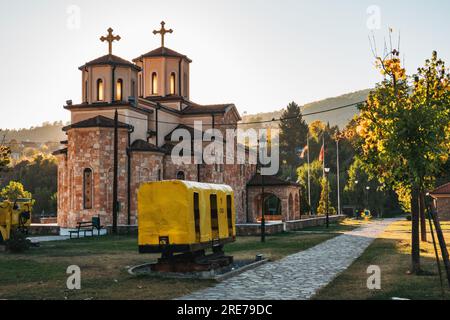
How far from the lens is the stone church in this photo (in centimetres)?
3731

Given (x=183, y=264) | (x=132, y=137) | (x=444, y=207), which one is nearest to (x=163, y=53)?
(x=132, y=137)

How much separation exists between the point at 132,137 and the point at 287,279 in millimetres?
26868

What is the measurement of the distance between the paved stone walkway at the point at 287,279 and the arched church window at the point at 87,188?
19.6 m

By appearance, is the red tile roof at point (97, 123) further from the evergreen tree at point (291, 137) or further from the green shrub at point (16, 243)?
the evergreen tree at point (291, 137)

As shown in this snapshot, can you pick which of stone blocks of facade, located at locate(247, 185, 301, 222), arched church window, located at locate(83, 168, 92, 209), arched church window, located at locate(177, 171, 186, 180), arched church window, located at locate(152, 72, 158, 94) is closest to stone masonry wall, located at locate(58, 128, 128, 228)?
arched church window, located at locate(83, 168, 92, 209)

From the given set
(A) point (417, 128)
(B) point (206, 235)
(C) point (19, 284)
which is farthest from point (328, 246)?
(C) point (19, 284)

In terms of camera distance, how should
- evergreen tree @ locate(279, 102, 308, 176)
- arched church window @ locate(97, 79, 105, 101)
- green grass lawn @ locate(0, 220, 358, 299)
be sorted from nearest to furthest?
green grass lawn @ locate(0, 220, 358, 299), arched church window @ locate(97, 79, 105, 101), evergreen tree @ locate(279, 102, 308, 176)

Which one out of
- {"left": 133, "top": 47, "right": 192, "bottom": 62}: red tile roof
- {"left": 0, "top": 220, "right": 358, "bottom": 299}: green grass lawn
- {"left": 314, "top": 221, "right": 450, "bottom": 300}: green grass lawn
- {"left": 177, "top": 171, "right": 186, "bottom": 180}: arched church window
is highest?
{"left": 133, "top": 47, "right": 192, "bottom": 62}: red tile roof

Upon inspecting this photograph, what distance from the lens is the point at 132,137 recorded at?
3966 cm

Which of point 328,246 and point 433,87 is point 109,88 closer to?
point 328,246

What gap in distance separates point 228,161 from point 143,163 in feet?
34.3

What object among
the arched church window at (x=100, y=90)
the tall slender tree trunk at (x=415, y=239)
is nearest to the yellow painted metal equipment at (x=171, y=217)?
the tall slender tree trunk at (x=415, y=239)

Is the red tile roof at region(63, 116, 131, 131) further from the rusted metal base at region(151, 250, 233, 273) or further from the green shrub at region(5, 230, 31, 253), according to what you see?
the rusted metal base at region(151, 250, 233, 273)

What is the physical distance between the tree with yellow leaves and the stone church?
23143 mm
